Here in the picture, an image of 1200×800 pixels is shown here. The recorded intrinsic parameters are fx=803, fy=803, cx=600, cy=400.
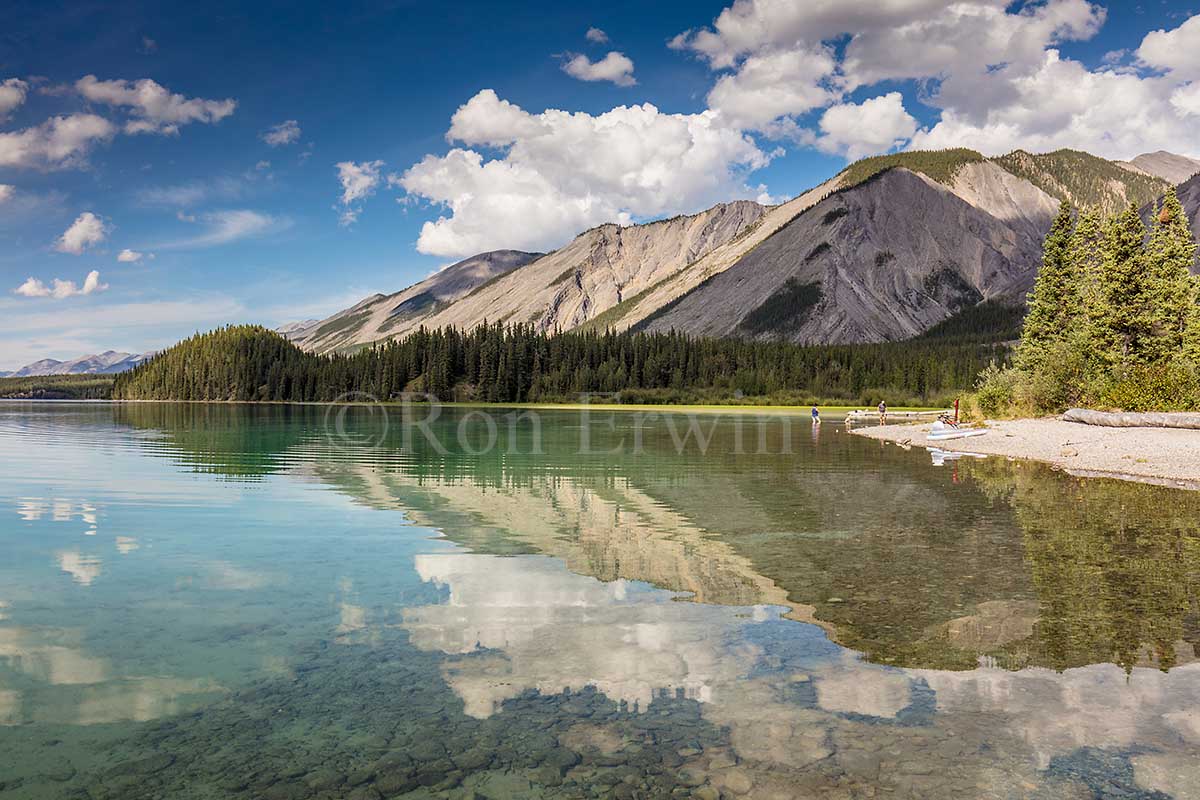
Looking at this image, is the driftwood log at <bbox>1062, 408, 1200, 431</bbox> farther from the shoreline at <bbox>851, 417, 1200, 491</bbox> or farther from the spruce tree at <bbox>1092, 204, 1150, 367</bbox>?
the spruce tree at <bbox>1092, 204, 1150, 367</bbox>

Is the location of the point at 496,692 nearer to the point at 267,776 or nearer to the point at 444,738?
the point at 444,738

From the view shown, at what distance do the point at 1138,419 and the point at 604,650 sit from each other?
49232mm

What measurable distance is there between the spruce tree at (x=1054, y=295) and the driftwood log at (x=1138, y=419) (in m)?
21.8

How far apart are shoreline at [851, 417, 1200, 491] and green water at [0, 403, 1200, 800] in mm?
8351

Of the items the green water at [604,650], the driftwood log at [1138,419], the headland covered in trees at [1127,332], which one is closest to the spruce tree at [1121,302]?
the headland covered in trees at [1127,332]

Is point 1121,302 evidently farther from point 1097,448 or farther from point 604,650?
point 604,650

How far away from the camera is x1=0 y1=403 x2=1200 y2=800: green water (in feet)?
25.0

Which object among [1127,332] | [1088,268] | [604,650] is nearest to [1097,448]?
[1127,332]

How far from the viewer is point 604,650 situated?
441 inches

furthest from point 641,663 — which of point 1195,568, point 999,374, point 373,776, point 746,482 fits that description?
point 999,374

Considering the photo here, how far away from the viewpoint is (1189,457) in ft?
114

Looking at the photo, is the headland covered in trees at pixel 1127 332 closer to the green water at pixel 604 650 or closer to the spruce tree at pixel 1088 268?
the spruce tree at pixel 1088 268

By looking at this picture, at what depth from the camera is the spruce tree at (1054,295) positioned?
75.0m

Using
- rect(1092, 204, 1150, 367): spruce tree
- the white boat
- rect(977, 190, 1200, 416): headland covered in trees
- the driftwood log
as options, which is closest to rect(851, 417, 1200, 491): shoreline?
the driftwood log
